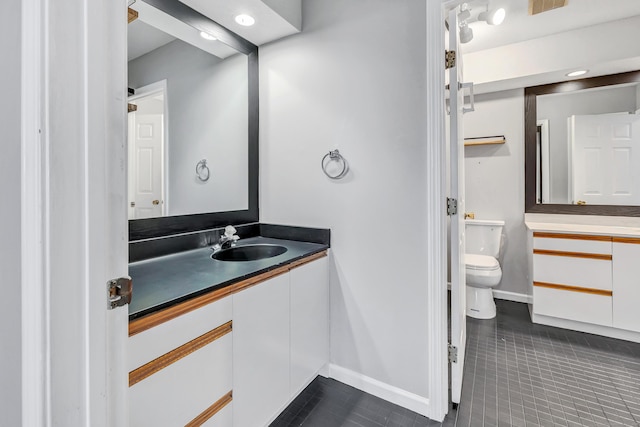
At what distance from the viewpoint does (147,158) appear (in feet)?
5.28

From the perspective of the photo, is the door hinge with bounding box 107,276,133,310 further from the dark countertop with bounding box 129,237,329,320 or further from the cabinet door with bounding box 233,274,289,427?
the cabinet door with bounding box 233,274,289,427

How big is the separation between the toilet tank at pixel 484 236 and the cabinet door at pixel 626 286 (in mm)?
856

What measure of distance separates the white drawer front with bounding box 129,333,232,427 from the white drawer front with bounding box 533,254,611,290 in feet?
8.44

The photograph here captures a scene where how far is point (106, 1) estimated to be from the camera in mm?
550

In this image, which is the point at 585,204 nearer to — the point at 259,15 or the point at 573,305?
the point at 573,305

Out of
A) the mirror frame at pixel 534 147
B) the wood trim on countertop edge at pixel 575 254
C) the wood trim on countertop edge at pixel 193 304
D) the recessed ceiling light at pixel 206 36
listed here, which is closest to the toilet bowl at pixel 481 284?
the wood trim on countertop edge at pixel 575 254

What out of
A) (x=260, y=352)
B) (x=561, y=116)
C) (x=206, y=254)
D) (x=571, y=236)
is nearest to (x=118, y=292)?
(x=260, y=352)

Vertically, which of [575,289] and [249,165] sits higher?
[249,165]

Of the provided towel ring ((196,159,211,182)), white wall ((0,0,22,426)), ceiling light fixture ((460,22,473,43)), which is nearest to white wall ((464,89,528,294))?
ceiling light fixture ((460,22,473,43))

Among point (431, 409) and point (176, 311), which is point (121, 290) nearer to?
point (176, 311)

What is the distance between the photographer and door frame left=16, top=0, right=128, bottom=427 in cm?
48

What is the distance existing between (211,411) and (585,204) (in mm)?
3352

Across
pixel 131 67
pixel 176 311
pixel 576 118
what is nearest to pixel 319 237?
pixel 176 311

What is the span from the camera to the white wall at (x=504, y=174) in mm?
2996
